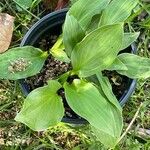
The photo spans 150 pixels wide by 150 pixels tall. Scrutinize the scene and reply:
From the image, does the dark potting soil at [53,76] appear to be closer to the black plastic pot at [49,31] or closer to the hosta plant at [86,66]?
the black plastic pot at [49,31]

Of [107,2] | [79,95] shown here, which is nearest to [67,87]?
[79,95]

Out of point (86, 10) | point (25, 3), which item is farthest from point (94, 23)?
point (25, 3)

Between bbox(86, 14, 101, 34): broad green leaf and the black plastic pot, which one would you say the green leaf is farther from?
bbox(86, 14, 101, 34): broad green leaf

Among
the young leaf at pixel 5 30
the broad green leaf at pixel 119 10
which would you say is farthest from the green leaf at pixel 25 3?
the broad green leaf at pixel 119 10

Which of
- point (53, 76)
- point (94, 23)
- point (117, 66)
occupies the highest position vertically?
point (94, 23)

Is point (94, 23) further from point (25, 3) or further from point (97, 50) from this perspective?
point (25, 3)

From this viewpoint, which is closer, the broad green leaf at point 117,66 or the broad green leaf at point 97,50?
the broad green leaf at point 97,50

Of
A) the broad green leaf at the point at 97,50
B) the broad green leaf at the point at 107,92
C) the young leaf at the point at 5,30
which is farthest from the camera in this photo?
the young leaf at the point at 5,30

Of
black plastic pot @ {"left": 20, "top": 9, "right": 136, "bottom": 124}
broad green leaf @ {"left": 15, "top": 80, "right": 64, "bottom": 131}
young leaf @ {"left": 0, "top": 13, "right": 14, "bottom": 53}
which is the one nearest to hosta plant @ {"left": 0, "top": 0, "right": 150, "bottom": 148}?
broad green leaf @ {"left": 15, "top": 80, "right": 64, "bottom": 131}
